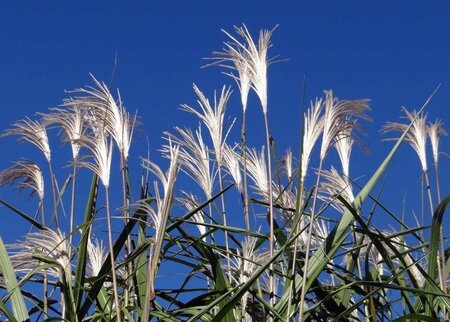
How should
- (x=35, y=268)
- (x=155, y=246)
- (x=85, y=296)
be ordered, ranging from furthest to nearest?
(x=85, y=296) < (x=35, y=268) < (x=155, y=246)

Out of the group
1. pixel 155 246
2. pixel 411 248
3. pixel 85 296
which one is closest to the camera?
pixel 155 246

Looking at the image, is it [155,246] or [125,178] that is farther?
[125,178]

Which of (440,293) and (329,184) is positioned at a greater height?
(329,184)

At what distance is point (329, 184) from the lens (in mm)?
3670

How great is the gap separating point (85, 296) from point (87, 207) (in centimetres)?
32

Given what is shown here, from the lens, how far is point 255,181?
3.75m

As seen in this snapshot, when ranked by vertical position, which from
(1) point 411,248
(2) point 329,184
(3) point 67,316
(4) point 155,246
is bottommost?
(4) point 155,246

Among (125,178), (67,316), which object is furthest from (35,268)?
(125,178)

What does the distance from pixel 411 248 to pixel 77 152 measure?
4.55ft

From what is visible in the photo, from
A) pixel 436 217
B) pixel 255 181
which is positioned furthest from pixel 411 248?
pixel 255 181

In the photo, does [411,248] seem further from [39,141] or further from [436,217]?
[39,141]

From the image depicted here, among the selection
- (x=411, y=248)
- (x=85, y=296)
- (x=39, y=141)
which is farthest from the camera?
(x=39, y=141)

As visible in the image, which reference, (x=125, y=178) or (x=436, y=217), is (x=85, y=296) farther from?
(x=436, y=217)

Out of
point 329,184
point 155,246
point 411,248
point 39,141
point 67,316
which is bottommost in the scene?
point 155,246
